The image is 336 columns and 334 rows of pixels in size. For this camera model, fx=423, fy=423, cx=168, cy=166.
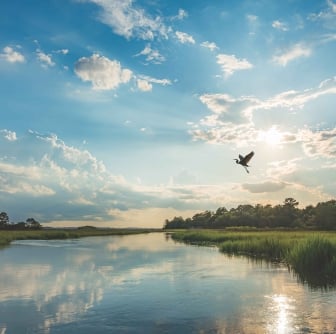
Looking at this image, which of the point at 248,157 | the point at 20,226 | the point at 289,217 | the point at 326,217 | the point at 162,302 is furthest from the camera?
the point at 289,217

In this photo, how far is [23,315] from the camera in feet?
45.1

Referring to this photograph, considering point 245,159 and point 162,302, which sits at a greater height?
point 245,159

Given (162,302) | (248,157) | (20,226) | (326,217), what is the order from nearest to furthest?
(162,302), (248,157), (326,217), (20,226)

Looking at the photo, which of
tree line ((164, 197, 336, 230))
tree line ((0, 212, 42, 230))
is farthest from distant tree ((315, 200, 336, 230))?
tree line ((0, 212, 42, 230))

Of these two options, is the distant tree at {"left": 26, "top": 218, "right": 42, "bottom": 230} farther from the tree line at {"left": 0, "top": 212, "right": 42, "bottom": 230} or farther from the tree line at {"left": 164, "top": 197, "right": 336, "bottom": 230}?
the tree line at {"left": 164, "top": 197, "right": 336, "bottom": 230}

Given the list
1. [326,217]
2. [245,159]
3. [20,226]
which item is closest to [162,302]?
[245,159]

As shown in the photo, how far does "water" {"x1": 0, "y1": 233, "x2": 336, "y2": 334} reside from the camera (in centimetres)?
1219

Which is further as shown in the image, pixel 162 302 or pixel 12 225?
pixel 12 225

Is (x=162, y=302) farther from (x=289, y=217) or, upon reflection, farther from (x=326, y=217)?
(x=289, y=217)

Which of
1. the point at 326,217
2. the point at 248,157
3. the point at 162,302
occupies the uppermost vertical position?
the point at 248,157

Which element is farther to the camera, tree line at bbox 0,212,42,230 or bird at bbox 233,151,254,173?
tree line at bbox 0,212,42,230

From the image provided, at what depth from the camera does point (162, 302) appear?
15805 millimetres

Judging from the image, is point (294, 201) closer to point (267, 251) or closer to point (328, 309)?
point (267, 251)

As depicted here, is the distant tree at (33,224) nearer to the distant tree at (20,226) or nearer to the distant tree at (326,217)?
the distant tree at (20,226)
